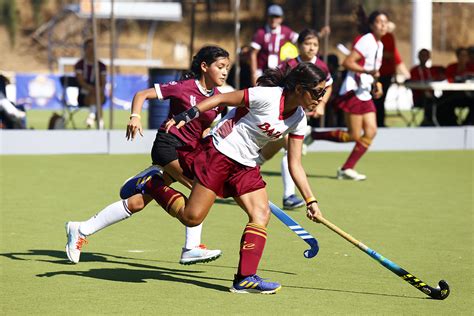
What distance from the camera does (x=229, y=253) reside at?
7977 mm

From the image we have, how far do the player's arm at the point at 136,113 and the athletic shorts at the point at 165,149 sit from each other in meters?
0.44

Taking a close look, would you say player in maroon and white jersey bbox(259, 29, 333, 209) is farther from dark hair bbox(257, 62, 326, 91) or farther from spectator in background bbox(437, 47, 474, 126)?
spectator in background bbox(437, 47, 474, 126)

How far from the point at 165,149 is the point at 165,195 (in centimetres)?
95

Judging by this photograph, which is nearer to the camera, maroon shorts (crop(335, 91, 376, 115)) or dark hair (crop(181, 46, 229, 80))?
dark hair (crop(181, 46, 229, 80))

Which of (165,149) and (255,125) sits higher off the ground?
(255,125)

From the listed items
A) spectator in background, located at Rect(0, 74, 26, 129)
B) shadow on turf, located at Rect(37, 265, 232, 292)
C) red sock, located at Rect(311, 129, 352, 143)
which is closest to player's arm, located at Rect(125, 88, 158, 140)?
shadow on turf, located at Rect(37, 265, 232, 292)

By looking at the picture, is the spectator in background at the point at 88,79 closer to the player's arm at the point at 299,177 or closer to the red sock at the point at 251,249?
the player's arm at the point at 299,177

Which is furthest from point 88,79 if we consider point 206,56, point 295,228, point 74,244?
point 295,228

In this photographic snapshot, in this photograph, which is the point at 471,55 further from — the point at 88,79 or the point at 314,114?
the point at 314,114

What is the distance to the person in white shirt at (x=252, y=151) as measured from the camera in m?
6.50

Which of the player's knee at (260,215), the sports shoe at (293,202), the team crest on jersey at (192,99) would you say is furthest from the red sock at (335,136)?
the player's knee at (260,215)

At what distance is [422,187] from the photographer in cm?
1239

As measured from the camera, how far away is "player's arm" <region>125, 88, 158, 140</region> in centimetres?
665

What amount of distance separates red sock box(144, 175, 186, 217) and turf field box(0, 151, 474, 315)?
45cm
